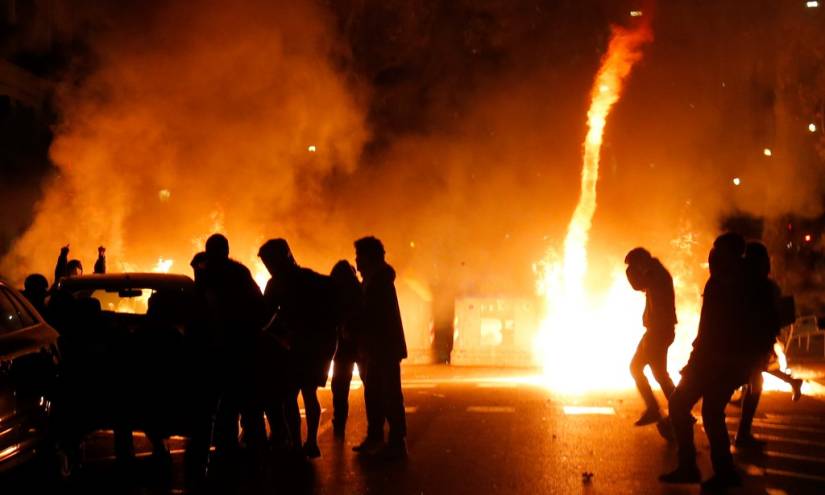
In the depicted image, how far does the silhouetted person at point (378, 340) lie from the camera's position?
27.0 ft

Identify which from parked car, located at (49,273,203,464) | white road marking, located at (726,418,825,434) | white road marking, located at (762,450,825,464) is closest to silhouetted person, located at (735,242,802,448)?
white road marking, located at (762,450,825,464)

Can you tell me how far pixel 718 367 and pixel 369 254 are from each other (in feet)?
9.58

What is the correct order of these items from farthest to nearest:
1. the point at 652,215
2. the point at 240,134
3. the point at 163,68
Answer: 1. the point at 652,215
2. the point at 240,134
3. the point at 163,68

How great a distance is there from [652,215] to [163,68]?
15190 millimetres

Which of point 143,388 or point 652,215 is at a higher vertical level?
point 652,215

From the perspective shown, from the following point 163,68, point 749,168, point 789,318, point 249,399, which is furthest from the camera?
point 749,168

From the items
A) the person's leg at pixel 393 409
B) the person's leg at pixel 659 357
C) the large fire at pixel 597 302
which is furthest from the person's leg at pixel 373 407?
the large fire at pixel 597 302

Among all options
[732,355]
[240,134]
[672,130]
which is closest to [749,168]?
[672,130]

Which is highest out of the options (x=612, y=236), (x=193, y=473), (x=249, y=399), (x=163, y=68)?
(x=163, y=68)

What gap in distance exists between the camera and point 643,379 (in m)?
8.98

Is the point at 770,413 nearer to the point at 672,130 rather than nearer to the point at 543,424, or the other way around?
the point at 543,424

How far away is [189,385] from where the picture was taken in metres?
6.65

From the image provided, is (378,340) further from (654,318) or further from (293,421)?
(654,318)

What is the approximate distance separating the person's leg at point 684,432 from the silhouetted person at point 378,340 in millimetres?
2210
